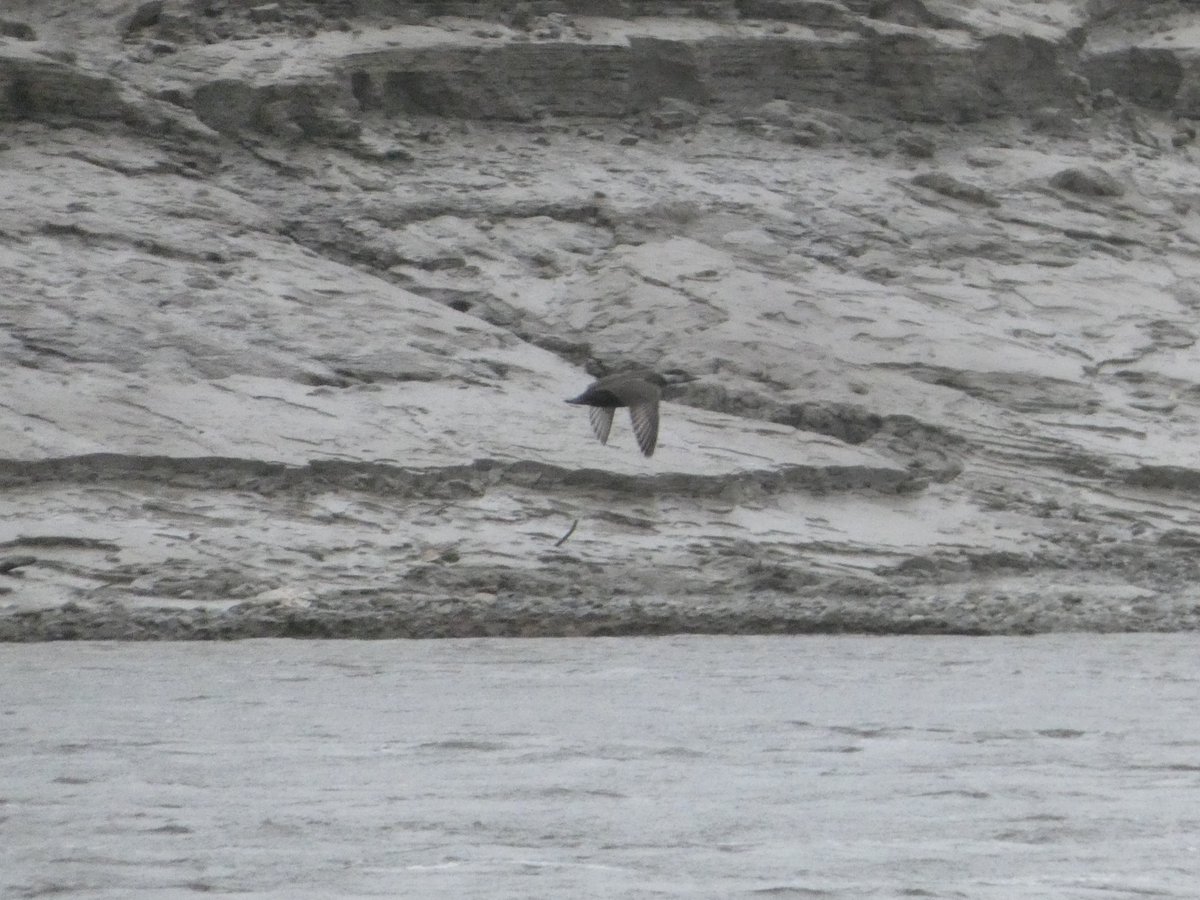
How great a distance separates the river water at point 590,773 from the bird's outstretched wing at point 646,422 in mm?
985

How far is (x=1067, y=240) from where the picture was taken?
40.4 feet

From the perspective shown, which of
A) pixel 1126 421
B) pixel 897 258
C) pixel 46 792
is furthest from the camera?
pixel 897 258

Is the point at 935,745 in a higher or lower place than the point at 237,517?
higher

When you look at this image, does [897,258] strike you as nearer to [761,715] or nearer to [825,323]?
[825,323]

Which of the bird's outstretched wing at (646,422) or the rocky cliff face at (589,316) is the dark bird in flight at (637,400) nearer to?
the bird's outstretched wing at (646,422)

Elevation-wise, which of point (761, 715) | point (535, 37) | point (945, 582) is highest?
point (535, 37)

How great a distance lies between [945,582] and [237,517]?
9.62ft

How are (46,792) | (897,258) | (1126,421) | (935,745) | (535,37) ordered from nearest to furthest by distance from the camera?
(46,792)
(935,745)
(1126,421)
(897,258)
(535,37)

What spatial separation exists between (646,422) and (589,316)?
2541mm

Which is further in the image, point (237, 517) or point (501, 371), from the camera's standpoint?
point (501, 371)

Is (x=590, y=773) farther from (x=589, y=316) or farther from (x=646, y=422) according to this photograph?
(x=589, y=316)

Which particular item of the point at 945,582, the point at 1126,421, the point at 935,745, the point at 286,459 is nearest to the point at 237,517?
the point at 286,459

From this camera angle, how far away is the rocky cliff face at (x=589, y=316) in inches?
332

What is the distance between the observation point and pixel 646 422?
8281 millimetres
